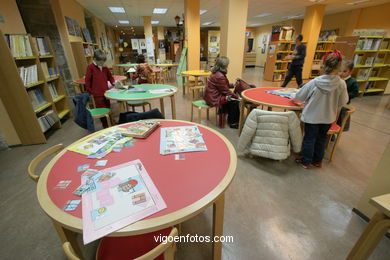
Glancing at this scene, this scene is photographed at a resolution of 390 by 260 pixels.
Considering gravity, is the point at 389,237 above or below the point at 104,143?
below

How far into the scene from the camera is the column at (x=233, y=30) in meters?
3.94

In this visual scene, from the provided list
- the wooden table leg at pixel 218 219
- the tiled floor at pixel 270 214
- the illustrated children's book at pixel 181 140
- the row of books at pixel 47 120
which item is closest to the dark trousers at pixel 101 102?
the row of books at pixel 47 120

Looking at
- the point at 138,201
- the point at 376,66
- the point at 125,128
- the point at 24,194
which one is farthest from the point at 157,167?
the point at 376,66

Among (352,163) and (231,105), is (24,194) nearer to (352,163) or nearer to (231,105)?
(231,105)

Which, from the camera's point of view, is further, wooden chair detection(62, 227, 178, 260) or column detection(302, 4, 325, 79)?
column detection(302, 4, 325, 79)

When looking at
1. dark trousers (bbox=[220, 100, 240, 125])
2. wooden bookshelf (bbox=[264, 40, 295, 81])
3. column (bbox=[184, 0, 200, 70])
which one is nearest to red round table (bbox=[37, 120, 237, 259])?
dark trousers (bbox=[220, 100, 240, 125])

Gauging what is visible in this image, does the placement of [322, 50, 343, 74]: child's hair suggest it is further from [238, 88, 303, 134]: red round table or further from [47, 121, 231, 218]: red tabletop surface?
[47, 121, 231, 218]: red tabletop surface

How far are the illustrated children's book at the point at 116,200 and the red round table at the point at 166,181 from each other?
0.09 feet

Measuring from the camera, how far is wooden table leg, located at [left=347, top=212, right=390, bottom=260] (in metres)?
0.92

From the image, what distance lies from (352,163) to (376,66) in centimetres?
497

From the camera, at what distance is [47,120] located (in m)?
3.11

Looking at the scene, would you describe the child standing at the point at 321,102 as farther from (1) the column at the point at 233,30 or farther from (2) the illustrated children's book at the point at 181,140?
(1) the column at the point at 233,30

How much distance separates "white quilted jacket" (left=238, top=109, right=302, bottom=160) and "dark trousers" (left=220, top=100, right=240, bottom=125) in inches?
45.2

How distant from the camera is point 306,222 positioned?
1.58 m
